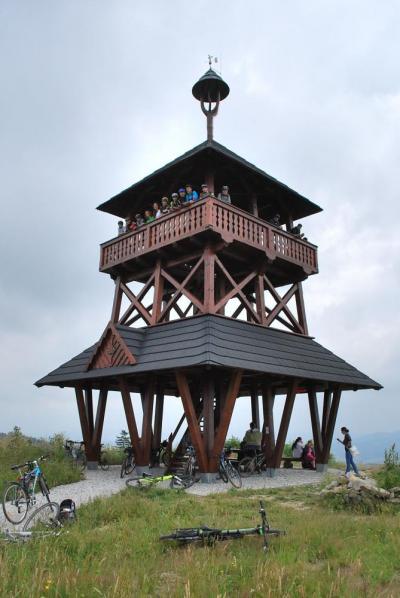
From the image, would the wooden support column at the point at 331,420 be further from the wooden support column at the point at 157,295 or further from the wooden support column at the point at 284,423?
the wooden support column at the point at 157,295

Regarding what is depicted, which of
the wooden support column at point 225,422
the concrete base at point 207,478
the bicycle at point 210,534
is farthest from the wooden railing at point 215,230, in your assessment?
the bicycle at point 210,534

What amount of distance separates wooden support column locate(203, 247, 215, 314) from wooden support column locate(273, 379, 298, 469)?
3.52 metres

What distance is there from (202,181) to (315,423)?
962cm

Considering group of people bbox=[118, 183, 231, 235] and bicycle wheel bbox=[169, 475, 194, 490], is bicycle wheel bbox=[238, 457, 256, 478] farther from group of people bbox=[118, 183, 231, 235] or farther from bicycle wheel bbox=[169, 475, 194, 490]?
group of people bbox=[118, 183, 231, 235]

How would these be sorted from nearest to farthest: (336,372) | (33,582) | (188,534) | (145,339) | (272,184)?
(33,582) → (188,534) → (145,339) → (336,372) → (272,184)

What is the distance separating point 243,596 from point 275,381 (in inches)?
497

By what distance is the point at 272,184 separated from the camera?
17406mm

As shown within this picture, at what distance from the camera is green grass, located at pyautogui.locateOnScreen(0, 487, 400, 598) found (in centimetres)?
411

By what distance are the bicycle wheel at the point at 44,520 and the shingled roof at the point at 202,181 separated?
11283 mm

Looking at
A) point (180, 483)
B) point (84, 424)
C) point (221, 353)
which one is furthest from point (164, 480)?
point (84, 424)

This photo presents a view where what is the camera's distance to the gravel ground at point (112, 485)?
10.5m

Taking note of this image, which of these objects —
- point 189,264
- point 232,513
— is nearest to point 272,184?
point 189,264

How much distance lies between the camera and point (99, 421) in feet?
54.9

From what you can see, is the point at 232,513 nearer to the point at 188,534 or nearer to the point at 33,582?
the point at 188,534
